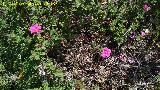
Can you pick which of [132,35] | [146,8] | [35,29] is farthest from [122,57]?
[35,29]

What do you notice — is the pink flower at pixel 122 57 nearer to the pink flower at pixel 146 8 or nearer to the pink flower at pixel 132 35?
the pink flower at pixel 132 35

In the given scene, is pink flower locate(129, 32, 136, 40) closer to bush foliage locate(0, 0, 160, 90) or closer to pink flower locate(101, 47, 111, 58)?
bush foliage locate(0, 0, 160, 90)

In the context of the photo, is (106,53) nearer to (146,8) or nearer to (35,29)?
(146,8)

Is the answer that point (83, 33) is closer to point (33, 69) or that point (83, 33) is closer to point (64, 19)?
point (64, 19)

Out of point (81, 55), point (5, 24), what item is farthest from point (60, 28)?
point (5, 24)

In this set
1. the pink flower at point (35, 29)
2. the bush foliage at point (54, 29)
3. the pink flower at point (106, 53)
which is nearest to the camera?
the bush foliage at point (54, 29)

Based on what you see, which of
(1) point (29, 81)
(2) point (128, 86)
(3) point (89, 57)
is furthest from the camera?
(3) point (89, 57)

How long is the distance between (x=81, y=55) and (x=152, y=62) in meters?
0.95

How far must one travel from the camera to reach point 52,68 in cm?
420

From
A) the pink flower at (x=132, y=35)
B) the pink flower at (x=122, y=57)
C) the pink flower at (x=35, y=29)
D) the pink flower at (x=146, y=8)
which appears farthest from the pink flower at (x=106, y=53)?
the pink flower at (x=35, y=29)

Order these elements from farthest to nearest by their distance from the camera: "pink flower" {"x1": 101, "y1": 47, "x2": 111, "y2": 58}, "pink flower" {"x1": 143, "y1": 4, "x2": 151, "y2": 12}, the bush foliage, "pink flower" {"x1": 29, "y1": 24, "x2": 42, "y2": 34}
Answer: "pink flower" {"x1": 143, "y1": 4, "x2": 151, "y2": 12}
"pink flower" {"x1": 101, "y1": 47, "x2": 111, "y2": 58}
"pink flower" {"x1": 29, "y1": 24, "x2": 42, "y2": 34}
the bush foliage

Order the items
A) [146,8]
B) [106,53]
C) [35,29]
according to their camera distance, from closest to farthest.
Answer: [35,29] < [106,53] < [146,8]

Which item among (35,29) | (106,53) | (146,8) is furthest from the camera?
(146,8)

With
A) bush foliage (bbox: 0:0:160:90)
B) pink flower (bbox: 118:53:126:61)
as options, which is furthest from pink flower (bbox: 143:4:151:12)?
pink flower (bbox: 118:53:126:61)
